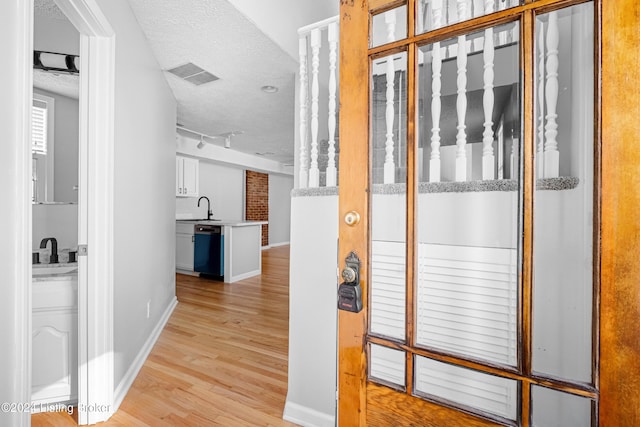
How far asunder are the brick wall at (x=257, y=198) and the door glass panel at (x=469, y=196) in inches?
291

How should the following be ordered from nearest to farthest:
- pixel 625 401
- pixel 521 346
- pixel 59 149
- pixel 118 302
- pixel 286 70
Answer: pixel 625 401
pixel 521 346
pixel 118 302
pixel 59 149
pixel 286 70

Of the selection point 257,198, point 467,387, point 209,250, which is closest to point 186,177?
point 209,250

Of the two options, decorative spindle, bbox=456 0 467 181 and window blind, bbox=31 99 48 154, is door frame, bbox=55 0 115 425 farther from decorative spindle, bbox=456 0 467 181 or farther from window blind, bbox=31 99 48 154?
decorative spindle, bbox=456 0 467 181

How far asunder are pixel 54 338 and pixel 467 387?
84.5 inches

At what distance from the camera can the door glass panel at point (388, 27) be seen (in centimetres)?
100

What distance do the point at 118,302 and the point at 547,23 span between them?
2.37m

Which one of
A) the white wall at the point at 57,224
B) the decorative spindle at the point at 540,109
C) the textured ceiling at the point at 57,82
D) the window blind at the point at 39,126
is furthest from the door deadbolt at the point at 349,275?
the window blind at the point at 39,126

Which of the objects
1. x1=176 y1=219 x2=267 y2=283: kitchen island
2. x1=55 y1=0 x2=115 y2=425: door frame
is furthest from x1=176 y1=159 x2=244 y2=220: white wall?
x1=55 y1=0 x2=115 y2=425: door frame

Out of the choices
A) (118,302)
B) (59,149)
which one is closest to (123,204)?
(118,302)

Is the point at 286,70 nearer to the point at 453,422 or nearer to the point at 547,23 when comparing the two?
the point at 547,23

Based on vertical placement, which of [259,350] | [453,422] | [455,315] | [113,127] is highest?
[113,127]

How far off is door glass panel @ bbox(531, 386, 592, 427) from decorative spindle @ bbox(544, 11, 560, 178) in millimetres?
569

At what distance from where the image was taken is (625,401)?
0.69m

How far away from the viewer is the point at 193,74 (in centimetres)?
278
